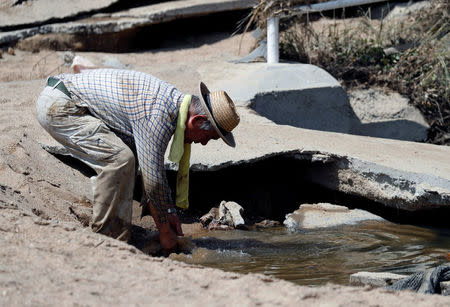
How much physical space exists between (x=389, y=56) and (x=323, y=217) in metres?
3.78

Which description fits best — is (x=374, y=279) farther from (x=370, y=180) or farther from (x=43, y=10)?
(x=43, y=10)

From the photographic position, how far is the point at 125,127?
4.51 meters

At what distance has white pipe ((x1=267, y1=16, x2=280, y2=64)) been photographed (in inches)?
320

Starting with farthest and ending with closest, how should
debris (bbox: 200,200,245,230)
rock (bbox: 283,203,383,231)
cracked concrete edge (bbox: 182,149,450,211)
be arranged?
rock (bbox: 283,203,383,231), debris (bbox: 200,200,245,230), cracked concrete edge (bbox: 182,149,450,211)

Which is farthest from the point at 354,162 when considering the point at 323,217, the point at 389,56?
the point at 389,56

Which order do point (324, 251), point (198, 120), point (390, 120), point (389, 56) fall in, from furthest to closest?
1. point (389, 56)
2. point (390, 120)
3. point (324, 251)
4. point (198, 120)

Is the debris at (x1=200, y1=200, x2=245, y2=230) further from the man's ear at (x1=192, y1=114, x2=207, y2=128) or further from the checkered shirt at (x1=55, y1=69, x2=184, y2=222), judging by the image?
the man's ear at (x1=192, y1=114, x2=207, y2=128)

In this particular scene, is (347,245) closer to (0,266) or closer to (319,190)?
(319,190)

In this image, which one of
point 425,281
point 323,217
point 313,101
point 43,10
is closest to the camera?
point 425,281

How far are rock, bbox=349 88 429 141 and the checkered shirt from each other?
439 centimetres

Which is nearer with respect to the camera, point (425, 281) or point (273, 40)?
point (425, 281)

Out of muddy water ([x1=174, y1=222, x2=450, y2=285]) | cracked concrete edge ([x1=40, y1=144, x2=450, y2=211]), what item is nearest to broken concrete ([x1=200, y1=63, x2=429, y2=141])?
cracked concrete edge ([x1=40, y1=144, x2=450, y2=211])

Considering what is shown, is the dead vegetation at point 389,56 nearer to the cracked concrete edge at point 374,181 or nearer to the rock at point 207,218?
the cracked concrete edge at point 374,181

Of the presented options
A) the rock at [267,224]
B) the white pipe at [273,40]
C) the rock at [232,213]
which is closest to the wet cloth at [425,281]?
the rock at [232,213]
